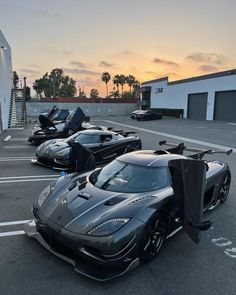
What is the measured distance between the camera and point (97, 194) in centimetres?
390

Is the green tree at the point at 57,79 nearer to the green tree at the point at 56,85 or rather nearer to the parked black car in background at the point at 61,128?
the green tree at the point at 56,85

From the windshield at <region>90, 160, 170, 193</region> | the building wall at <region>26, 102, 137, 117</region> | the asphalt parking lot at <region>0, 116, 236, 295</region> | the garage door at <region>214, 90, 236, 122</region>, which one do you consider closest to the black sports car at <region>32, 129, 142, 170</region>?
the asphalt parking lot at <region>0, 116, 236, 295</region>

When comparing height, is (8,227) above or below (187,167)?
below

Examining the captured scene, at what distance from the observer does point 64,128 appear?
509 inches

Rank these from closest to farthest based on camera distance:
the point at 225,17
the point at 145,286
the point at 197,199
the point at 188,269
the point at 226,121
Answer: the point at 145,286 → the point at 188,269 → the point at 197,199 → the point at 225,17 → the point at 226,121

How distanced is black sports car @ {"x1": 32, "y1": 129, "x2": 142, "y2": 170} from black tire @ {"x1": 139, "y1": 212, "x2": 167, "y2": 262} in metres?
4.95

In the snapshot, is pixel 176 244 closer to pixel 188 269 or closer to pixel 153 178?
pixel 188 269

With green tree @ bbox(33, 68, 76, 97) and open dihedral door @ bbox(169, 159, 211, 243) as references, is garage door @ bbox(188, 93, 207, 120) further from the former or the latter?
green tree @ bbox(33, 68, 76, 97)

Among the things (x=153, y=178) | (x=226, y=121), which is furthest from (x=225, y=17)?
(x=226, y=121)

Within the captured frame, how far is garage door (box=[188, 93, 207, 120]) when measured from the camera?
34.2m

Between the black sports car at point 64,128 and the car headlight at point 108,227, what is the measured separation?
868 cm

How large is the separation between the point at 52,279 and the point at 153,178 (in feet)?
6.24

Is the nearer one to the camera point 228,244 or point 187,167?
point 187,167

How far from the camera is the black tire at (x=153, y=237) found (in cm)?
341
